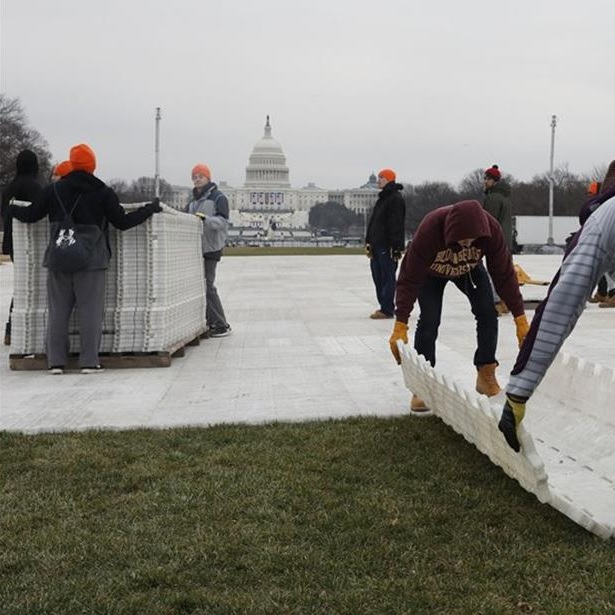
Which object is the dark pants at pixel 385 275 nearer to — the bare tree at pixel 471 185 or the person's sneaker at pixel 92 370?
the person's sneaker at pixel 92 370

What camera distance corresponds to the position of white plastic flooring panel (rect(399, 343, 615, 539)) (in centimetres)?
326

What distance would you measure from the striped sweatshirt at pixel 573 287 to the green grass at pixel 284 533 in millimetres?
704

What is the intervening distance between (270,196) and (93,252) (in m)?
138

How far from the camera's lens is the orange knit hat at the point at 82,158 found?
689cm

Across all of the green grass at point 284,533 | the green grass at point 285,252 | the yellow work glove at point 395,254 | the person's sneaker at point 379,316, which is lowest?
the green grass at point 285,252

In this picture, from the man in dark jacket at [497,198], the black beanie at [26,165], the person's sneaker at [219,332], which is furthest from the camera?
the man in dark jacket at [497,198]

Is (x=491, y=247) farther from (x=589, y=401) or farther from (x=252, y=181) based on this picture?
(x=252, y=181)

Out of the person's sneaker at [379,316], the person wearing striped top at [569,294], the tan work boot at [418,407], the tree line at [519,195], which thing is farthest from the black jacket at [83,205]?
the tree line at [519,195]

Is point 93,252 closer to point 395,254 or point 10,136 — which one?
point 395,254

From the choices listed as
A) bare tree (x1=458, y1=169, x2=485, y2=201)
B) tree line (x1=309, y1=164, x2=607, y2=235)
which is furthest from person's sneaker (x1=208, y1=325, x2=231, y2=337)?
bare tree (x1=458, y1=169, x2=485, y2=201)

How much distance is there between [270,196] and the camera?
143625 mm

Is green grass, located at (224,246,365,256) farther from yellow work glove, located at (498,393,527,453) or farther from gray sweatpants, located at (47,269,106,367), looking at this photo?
yellow work glove, located at (498,393,527,453)

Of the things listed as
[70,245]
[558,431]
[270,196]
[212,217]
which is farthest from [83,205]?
[270,196]

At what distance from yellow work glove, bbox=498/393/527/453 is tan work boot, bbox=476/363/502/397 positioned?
2.29 metres
